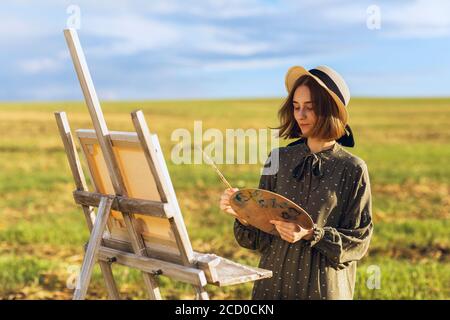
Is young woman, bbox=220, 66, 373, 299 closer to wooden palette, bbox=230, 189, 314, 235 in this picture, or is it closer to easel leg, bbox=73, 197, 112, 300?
wooden palette, bbox=230, 189, 314, 235

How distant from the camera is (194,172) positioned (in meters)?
20.0

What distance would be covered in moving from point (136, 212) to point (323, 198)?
3.34 feet

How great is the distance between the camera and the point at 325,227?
14.9 ft

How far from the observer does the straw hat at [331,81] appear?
4570 millimetres

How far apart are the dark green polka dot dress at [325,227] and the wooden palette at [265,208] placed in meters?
0.21

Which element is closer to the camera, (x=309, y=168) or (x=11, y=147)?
(x=309, y=168)

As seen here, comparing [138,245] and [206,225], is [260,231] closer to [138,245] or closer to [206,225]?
[138,245]

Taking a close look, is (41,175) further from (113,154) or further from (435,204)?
(113,154)

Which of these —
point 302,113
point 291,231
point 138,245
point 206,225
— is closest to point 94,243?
point 138,245

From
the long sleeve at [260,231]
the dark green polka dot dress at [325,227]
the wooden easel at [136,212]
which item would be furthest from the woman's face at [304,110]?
the wooden easel at [136,212]

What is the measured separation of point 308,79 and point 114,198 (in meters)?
1.26
